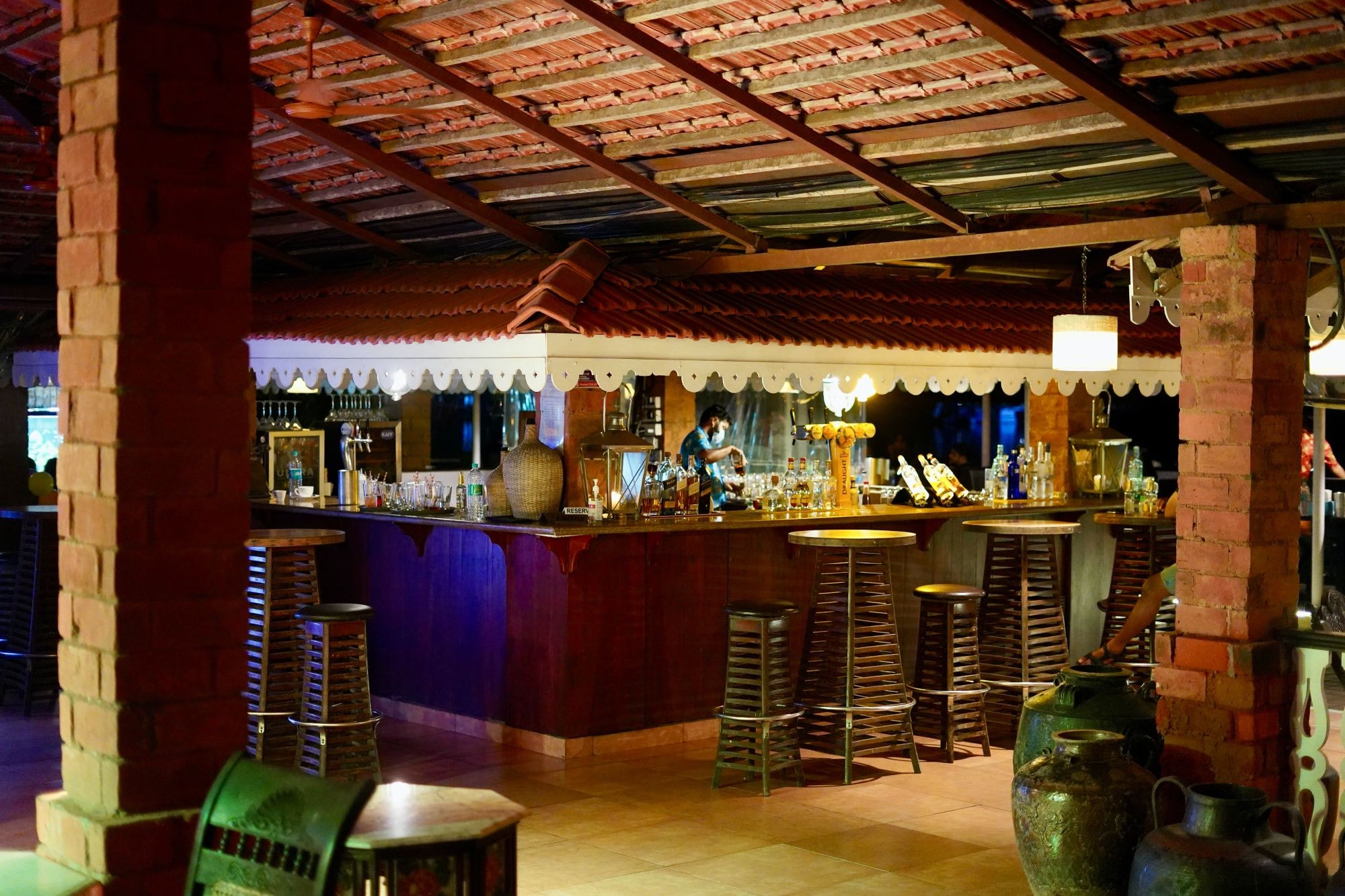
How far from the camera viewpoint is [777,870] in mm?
6281

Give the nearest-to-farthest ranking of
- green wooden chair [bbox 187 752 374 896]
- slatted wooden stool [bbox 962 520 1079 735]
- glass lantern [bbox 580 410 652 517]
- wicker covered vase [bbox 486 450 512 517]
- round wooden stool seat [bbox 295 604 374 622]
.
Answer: green wooden chair [bbox 187 752 374 896] → round wooden stool seat [bbox 295 604 374 622] → glass lantern [bbox 580 410 652 517] → wicker covered vase [bbox 486 450 512 517] → slatted wooden stool [bbox 962 520 1079 735]

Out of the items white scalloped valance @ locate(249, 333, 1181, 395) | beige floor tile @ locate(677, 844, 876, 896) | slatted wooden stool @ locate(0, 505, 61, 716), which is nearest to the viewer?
beige floor tile @ locate(677, 844, 876, 896)

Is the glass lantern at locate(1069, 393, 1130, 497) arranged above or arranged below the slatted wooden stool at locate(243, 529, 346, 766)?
above

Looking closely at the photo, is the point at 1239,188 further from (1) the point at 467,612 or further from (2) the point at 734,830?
(1) the point at 467,612

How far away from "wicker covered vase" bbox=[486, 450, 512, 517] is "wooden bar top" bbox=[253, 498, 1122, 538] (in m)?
0.15

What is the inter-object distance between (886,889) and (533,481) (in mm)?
3336

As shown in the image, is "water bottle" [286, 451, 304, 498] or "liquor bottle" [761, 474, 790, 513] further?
"water bottle" [286, 451, 304, 498]

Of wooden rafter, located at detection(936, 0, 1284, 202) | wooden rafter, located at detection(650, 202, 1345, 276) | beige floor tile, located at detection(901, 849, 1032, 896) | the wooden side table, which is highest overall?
wooden rafter, located at detection(936, 0, 1284, 202)

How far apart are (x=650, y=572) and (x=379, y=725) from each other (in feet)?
6.53

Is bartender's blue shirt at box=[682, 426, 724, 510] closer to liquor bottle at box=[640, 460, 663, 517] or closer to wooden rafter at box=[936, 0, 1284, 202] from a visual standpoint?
liquor bottle at box=[640, 460, 663, 517]

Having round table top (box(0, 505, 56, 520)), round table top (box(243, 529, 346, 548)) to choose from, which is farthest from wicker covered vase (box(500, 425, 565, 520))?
round table top (box(0, 505, 56, 520))

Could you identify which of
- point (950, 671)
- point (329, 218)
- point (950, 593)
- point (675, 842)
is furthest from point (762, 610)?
point (329, 218)

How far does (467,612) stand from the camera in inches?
351

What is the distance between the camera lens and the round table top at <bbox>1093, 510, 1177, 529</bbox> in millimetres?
9562
